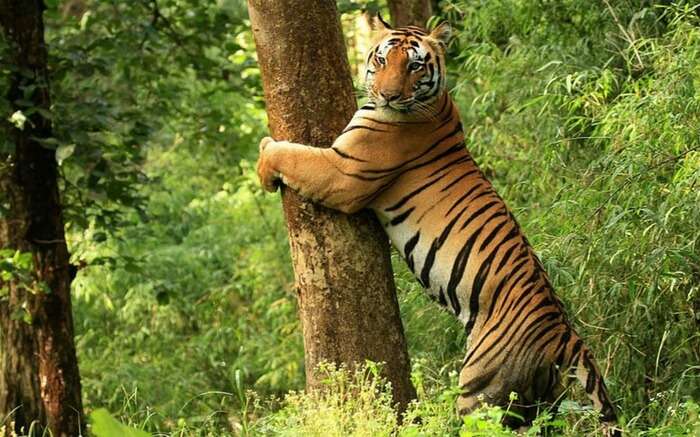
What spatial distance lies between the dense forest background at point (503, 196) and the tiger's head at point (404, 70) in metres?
0.62

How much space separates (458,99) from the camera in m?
9.41

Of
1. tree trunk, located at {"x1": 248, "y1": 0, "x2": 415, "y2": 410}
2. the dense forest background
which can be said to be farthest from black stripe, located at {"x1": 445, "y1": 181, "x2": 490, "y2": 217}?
the dense forest background

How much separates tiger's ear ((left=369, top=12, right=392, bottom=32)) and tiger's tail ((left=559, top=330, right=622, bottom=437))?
1.51 metres

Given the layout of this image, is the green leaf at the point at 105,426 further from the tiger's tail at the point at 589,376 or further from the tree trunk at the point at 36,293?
the tree trunk at the point at 36,293

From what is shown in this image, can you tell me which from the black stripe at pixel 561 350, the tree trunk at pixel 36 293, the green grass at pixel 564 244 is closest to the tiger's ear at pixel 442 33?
the green grass at pixel 564 244

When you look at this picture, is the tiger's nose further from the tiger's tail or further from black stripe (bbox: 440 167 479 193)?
the tiger's tail

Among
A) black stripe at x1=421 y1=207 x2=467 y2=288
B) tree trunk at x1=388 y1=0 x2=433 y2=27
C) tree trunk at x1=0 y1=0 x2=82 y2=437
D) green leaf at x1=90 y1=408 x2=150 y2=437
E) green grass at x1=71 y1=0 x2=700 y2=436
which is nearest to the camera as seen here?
green leaf at x1=90 y1=408 x2=150 y2=437

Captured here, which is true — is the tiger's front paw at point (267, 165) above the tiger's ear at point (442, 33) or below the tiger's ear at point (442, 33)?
below

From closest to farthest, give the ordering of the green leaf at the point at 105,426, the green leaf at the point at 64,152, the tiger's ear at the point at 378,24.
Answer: the green leaf at the point at 105,426
the tiger's ear at the point at 378,24
the green leaf at the point at 64,152

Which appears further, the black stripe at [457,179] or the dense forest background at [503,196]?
the dense forest background at [503,196]

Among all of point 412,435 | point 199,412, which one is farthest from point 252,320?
point 412,435

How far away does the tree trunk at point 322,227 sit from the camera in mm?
4816

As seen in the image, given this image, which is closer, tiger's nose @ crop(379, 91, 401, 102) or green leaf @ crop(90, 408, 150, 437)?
green leaf @ crop(90, 408, 150, 437)

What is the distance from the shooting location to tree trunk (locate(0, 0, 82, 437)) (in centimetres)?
736
